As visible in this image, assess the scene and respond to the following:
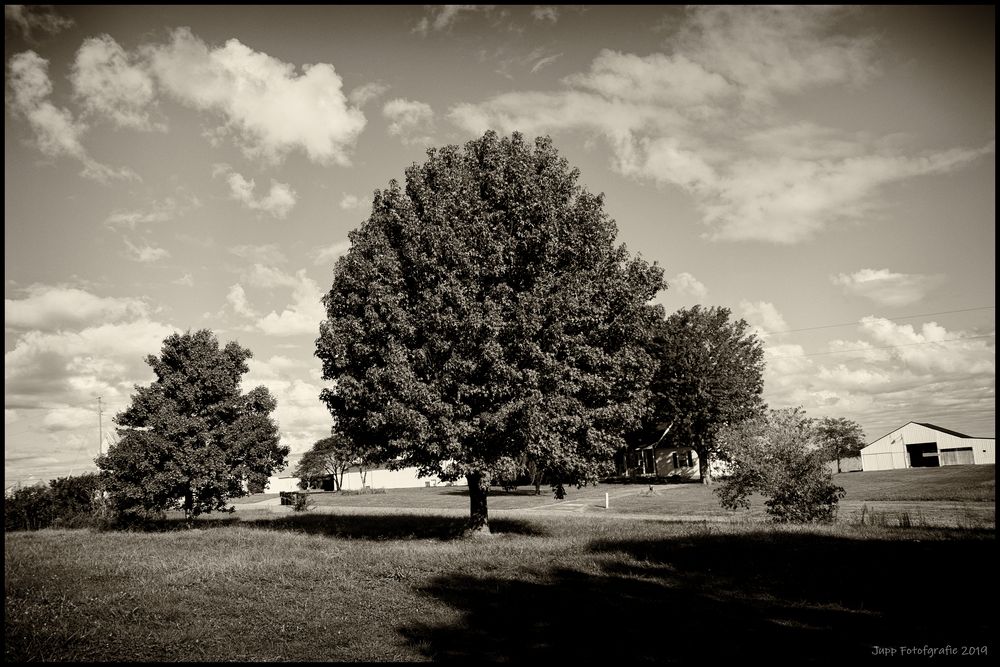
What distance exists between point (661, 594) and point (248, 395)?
82.6ft

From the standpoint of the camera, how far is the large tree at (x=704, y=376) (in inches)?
1994

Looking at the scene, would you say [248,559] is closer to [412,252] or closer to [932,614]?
[412,252]

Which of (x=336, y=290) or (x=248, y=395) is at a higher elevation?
(x=336, y=290)

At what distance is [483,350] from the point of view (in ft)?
53.6

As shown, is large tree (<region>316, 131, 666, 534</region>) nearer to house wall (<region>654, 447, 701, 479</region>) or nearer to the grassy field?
the grassy field

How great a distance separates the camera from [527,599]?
34.2 feet

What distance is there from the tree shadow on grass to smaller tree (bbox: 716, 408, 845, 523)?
490 centimetres

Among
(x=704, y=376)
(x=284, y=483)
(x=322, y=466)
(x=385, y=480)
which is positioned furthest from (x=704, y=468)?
(x=284, y=483)

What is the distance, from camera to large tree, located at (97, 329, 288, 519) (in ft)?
87.7

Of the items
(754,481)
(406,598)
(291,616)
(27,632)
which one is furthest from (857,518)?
(27,632)

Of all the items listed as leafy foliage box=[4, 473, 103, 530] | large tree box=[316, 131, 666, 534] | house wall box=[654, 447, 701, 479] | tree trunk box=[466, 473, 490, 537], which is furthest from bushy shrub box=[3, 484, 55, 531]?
house wall box=[654, 447, 701, 479]

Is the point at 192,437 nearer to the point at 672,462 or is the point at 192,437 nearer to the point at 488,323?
the point at 488,323

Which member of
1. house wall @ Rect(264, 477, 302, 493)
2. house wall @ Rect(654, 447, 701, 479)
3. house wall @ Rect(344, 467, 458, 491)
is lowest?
house wall @ Rect(264, 477, 302, 493)

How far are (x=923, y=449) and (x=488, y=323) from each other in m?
79.8
